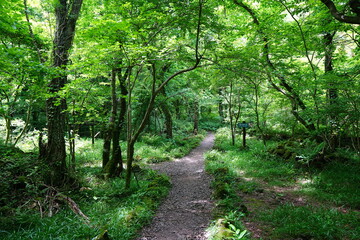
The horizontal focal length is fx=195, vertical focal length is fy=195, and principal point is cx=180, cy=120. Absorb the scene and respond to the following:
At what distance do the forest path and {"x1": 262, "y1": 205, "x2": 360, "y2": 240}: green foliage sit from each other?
1.47 meters

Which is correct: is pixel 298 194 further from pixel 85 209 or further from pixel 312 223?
pixel 85 209

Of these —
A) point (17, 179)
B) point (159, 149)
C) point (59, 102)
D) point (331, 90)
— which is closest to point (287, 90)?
point (331, 90)

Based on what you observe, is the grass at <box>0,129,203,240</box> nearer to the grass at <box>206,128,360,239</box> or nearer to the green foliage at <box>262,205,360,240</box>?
the grass at <box>206,128,360,239</box>

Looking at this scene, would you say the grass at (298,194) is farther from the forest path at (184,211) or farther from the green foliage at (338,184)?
the forest path at (184,211)

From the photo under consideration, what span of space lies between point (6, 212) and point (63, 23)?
193 inches

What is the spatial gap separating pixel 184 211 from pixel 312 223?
2812 millimetres

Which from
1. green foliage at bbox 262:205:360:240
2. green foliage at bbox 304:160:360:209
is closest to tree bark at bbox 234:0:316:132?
green foliage at bbox 304:160:360:209

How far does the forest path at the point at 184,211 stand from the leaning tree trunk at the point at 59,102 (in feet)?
10.4

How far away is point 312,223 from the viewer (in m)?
3.87

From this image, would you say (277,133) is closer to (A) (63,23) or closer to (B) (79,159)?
(B) (79,159)

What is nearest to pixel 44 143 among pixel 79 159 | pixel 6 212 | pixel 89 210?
pixel 6 212

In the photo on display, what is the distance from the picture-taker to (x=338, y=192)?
221 inches

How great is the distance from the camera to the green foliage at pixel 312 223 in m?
3.59

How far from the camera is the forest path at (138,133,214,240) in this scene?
402 centimetres
